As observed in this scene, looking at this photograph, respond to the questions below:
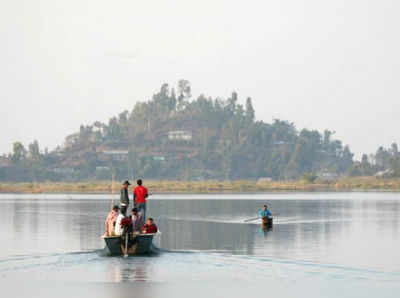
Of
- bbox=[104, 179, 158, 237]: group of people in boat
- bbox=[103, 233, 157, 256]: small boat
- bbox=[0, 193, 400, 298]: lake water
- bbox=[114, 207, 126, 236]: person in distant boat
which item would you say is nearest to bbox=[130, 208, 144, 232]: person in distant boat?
bbox=[104, 179, 158, 237]: group of people in boat

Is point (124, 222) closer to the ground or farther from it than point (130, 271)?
farther from it

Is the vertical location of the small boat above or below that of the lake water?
above

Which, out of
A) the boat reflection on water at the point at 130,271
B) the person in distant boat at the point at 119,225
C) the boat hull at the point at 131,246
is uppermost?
the person in distant boat at the point at 119,225

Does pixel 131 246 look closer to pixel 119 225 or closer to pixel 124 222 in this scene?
pixel 119 225

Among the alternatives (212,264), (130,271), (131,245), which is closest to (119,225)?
(131,245)

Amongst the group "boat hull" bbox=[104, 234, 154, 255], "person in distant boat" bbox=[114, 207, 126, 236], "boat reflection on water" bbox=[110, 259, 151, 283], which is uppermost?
"person in distant boat" bbox=[114, 207, 126, 236]

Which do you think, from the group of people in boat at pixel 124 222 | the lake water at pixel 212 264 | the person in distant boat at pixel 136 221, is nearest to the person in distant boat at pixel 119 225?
the group of people in boat at pixel 124 222

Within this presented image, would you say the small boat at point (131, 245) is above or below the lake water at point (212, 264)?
above

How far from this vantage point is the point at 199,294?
26781 millimetres

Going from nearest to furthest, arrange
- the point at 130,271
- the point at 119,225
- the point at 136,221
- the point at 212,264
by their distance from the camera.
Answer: the point at 130,271, the point at 212,264, the point at 119,225, the point at 136,221

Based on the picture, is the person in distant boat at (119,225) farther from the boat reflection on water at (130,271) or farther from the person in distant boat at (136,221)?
the person in distant boat at (136,221)

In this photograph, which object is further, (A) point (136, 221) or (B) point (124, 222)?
(A) point (136, 221)

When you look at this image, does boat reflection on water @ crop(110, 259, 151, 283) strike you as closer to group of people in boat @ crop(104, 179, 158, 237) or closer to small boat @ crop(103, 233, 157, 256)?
small boat @ crop(103, 233, 157, 256)

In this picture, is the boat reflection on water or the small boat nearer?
the boat reflection on water
